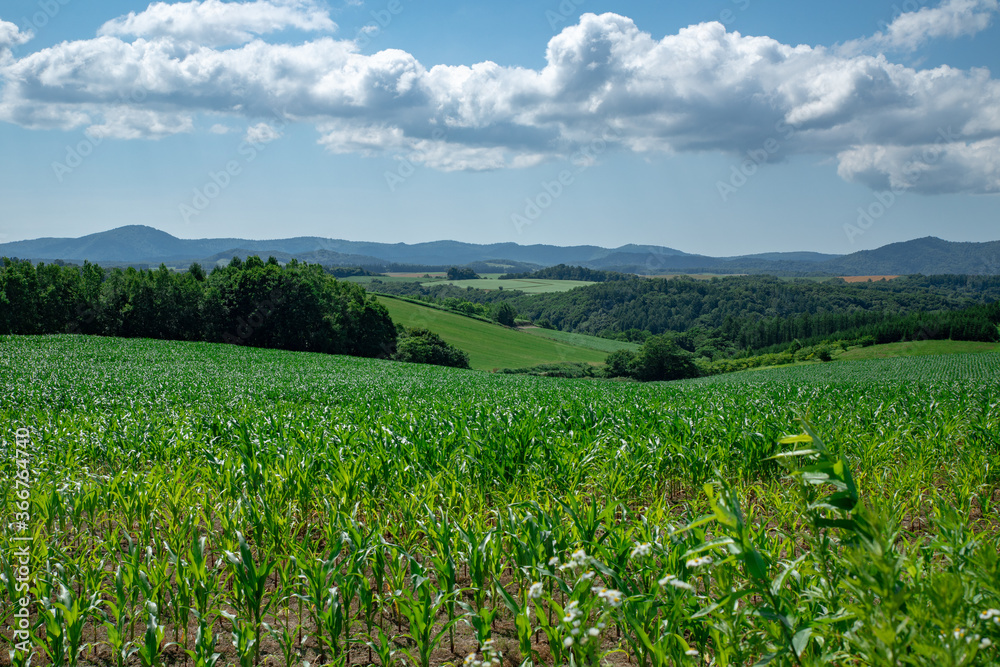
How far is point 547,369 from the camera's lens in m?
69.6

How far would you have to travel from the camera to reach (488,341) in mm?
83062

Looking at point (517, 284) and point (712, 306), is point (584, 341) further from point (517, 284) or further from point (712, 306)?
point (517, 284)

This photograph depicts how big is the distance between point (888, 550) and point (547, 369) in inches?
2689

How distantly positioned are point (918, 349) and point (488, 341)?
54743 millimetres

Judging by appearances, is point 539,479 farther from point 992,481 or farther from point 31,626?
point 992,481

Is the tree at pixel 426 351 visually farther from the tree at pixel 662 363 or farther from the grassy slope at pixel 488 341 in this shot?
the tree at pixel 662 363

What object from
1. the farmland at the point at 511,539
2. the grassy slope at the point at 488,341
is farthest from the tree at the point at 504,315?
the farmland at the point at 511,539

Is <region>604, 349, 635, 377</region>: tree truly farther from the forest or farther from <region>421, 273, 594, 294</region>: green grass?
<region>421, 273, 594, 294</region>: green grass

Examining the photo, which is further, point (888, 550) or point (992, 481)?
point (992, 481)

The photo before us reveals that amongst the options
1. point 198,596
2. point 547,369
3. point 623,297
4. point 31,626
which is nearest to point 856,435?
point 198,596

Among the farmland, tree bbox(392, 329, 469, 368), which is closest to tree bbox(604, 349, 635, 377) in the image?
tree bbox(392, 329, 469, 368)

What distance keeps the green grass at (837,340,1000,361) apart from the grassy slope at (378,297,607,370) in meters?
33.4

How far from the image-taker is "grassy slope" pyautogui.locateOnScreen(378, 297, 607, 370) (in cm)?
7450

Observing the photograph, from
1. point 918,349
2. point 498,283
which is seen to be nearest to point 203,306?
point 918,349
